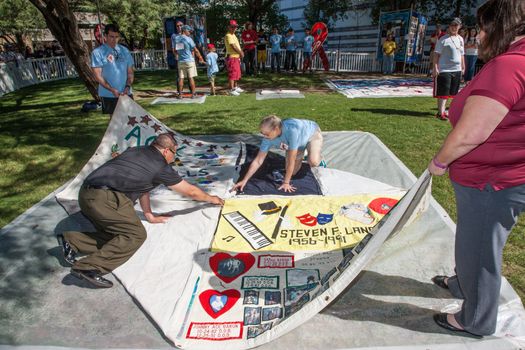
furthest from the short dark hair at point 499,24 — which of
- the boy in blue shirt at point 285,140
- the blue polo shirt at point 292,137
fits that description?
the blue polo shirt at point 292,137

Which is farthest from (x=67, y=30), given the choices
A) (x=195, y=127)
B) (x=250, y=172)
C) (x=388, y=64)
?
(x=388, y=64)

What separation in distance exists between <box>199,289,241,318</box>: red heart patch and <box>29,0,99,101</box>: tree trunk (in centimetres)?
797

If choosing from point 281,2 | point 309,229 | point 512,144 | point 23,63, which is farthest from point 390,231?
point 281,2

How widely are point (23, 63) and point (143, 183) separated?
1698cm

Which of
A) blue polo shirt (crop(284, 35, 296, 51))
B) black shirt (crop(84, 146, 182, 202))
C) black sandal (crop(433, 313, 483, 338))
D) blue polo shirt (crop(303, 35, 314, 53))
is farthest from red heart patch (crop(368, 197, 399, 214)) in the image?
blue polo shirt (crop(284, 35, 296, 51))

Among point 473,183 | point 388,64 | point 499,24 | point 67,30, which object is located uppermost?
point 67,30

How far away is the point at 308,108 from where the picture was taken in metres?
9.45

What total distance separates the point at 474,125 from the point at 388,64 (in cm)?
1774

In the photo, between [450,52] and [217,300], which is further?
[450,52]

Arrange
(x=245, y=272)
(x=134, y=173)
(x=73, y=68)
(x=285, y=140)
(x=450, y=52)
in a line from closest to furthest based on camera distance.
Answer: (x=245, y=272) < (x=134, y=173) < (x=285, y=140) < (x=450, y=52) < (x=73, y=68)

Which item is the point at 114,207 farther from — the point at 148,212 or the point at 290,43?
the point at 290,43

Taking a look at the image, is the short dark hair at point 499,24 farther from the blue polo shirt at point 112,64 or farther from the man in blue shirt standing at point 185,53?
the man in blue shirt standing at point 185,53

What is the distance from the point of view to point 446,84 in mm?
7570

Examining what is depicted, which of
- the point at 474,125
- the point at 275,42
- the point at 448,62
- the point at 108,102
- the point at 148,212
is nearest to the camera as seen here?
the point at 474,125
